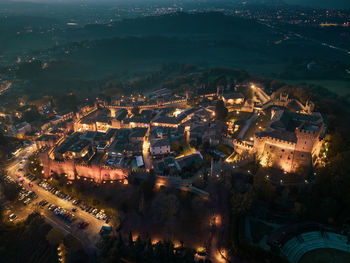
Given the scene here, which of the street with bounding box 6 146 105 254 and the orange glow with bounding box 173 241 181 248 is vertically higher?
the orange glow with bounding box 173 241 181 248

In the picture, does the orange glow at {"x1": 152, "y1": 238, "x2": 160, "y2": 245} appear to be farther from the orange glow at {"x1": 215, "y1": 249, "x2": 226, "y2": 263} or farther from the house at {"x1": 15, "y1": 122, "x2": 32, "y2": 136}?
the house at {"x1": 15, "y1": 122, "x2": 32, "y2": 136}

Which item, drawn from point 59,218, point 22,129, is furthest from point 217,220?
point 22,129

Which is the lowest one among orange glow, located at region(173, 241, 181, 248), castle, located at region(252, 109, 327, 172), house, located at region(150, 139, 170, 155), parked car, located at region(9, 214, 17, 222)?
parked car, located at region(9, 214, 17, 222)

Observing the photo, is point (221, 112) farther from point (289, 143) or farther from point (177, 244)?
point (177, 244)

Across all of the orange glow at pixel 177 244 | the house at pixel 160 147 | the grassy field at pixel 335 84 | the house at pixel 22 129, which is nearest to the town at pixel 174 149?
the house at pixel 160 147

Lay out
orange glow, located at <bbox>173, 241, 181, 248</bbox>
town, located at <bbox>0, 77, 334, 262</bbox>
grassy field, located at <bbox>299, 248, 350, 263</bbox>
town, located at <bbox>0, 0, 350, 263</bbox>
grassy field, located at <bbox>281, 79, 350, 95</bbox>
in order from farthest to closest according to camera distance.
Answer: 1. grassy field, located at <bbox>281, 79, 350, 95</bbox>
2. town, located at <bbox>0, 77, 334, 262</bbox>
3. orange glow, located at <bbox>173, 241, 181, 248</bbox>
4. town, located at <bbox>0, 0, 350, 263</bbox>
5. grassy field, located at <bbox>299, 248, 350, 263</bbox>

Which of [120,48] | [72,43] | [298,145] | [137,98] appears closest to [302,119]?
[298,145]

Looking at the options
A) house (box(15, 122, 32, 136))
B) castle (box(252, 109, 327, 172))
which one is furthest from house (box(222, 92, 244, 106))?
house (box(15, 122, 32, 136))

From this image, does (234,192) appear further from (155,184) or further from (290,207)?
(155,184)
